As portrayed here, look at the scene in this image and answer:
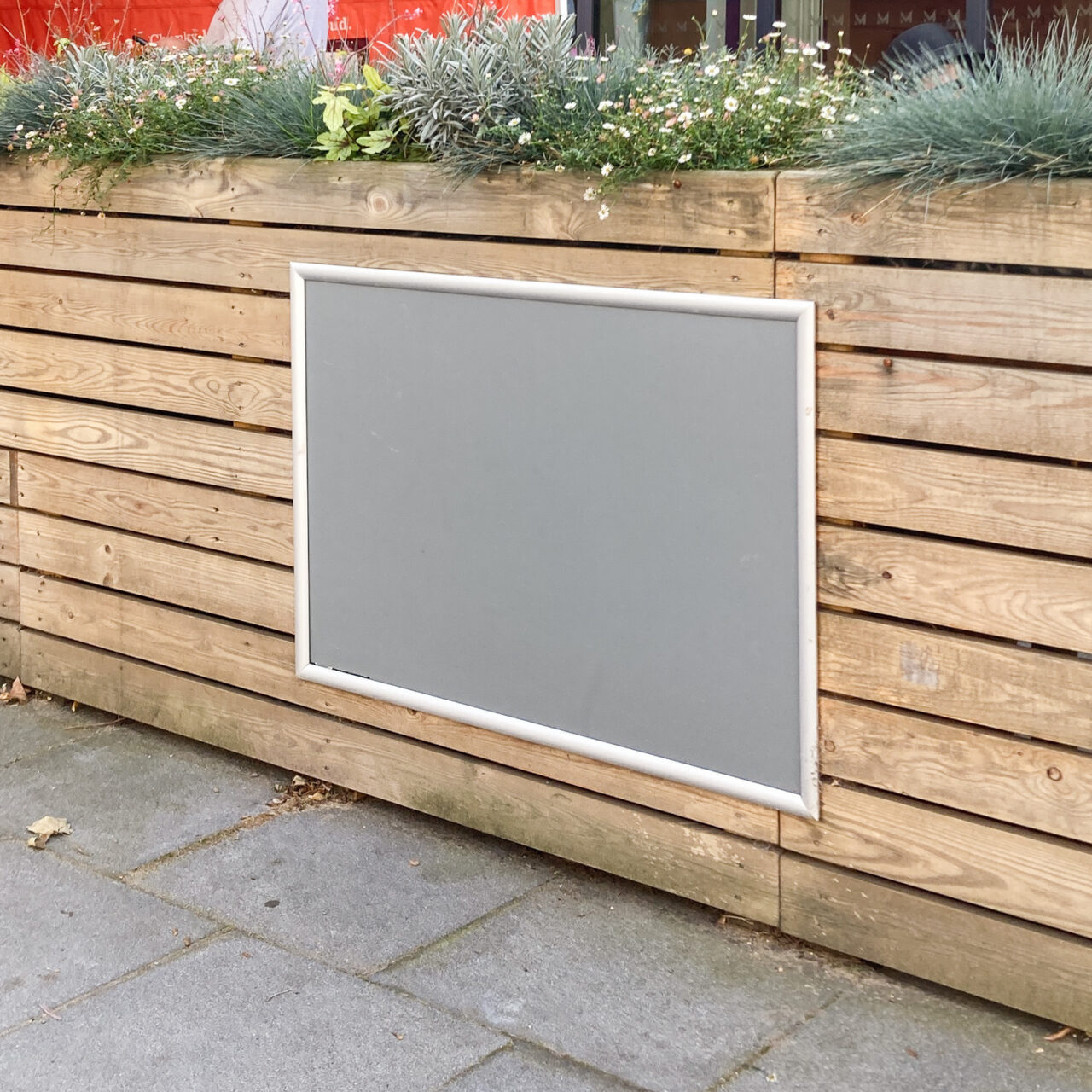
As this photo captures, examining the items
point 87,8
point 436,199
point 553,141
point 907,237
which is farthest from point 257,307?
point 87,8

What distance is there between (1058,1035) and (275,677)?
2370 millimetres

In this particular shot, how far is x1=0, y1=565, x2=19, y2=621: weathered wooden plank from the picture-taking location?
4984 millimetres

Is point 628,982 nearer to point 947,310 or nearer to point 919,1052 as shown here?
point 919,1052

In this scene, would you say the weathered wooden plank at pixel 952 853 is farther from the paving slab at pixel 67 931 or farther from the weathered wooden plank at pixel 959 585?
the paving slab at pixel 67 931

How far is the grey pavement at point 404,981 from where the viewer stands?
2871 millimetres

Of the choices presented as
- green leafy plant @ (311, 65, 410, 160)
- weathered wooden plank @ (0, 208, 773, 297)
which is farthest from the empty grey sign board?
green leafy plant @ (311, 65, 410, 160)

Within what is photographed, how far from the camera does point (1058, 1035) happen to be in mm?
2939

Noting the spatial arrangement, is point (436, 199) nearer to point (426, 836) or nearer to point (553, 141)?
point (553, 141)

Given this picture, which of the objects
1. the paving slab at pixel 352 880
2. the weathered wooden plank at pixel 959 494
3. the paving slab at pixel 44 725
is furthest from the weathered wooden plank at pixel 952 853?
Result: the paving slab at pixel 44 725

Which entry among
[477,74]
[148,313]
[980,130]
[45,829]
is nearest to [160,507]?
[148,313]

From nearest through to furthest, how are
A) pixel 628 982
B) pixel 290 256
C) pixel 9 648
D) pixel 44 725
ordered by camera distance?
pixel 628 982, pixel 290 256, pixel 44 725, pixel 9 648

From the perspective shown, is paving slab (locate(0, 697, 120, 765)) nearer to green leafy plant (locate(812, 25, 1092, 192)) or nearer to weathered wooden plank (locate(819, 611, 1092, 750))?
weathered wooden plank (locate(819, 611, 1092, 750))

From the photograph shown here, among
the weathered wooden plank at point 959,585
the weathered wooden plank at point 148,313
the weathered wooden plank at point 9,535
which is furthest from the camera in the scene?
the weathered wooden plank at point 9,535

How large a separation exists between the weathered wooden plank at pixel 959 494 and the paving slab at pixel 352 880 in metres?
1.36
